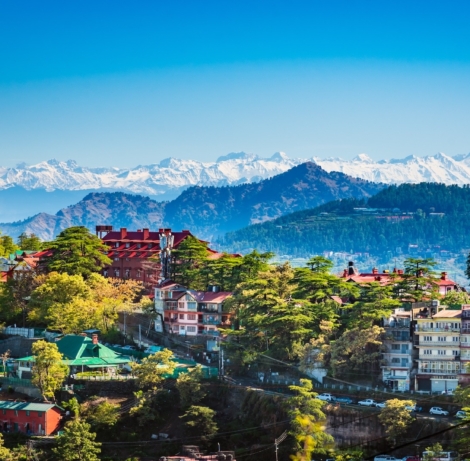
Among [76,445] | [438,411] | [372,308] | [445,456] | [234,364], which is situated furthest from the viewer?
[234,364]

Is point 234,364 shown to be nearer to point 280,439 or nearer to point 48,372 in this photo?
point 280,439

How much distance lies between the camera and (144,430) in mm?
65812

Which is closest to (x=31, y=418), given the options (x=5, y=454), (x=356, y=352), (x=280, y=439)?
(x=5, y=454)

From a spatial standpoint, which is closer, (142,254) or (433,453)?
(433,453)

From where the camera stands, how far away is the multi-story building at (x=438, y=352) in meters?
65.9

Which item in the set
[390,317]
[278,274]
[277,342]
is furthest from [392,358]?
[278,274]

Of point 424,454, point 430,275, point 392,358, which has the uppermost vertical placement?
point 430,275

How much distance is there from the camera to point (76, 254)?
89.0 metres

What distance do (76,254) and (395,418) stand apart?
37.1 m

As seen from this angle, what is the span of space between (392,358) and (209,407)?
11322 mm

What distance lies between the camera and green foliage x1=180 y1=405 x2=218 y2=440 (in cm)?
6391

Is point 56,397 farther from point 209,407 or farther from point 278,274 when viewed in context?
point 278,274

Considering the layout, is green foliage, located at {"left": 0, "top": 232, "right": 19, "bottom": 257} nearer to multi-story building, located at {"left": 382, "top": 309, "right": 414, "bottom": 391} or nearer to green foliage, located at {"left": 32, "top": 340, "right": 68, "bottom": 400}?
green foliage, located at {"left": 32, "top": 340, "right": 68, "bottom": 400}

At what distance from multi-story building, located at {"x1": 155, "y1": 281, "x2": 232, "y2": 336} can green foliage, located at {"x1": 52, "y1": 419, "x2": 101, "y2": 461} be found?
Result: 58.9 ft
